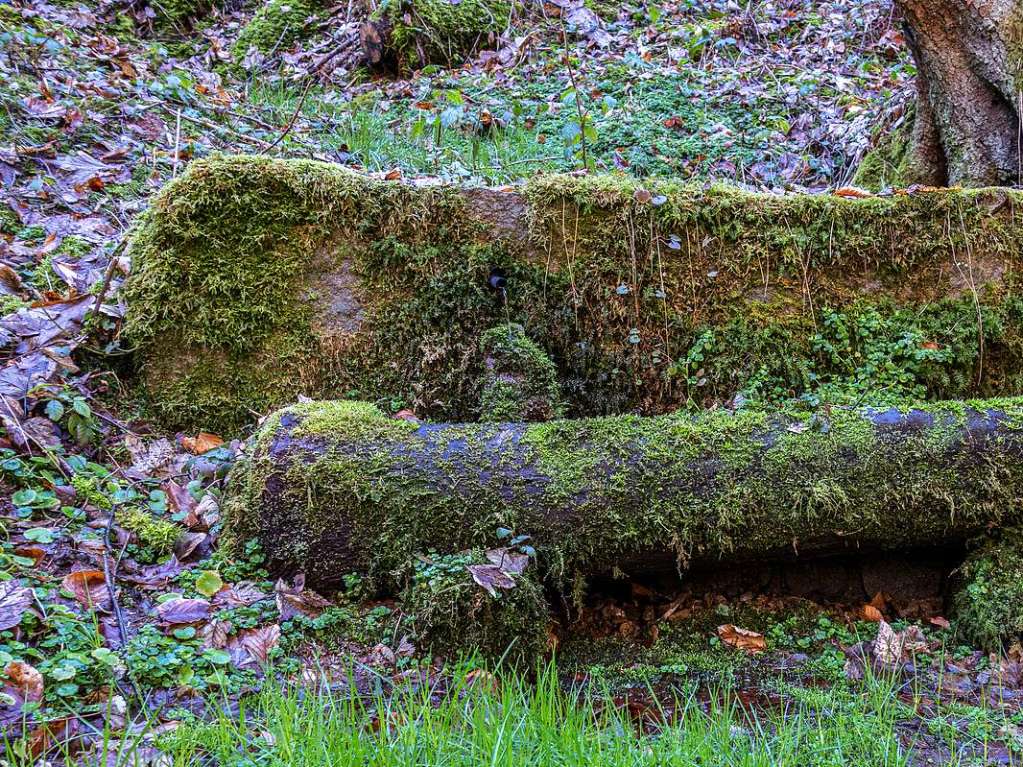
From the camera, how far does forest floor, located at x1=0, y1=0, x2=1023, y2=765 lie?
202cm

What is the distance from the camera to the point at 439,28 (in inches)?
310

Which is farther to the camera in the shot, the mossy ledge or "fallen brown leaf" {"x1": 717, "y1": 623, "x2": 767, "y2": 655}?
the mossy ledge

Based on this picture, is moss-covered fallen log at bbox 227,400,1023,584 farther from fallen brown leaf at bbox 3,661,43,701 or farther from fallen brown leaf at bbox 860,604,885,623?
fallen brown leaf at bbox 3,661,43,701

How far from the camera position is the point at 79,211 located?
176 inches

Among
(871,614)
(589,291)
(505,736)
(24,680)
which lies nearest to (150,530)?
(24,680)

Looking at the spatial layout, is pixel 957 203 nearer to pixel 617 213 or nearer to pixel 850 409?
pixel 850 409

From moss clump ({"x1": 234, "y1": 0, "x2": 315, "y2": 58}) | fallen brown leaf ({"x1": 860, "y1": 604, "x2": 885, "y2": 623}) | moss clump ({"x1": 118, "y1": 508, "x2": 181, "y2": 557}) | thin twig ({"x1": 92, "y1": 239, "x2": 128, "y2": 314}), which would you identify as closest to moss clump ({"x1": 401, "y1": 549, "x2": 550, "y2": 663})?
moss clump ({"x1": 118, "y1": 508, "x2": 181, "y2": 557})

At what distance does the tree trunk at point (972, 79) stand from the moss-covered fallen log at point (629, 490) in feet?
7.35

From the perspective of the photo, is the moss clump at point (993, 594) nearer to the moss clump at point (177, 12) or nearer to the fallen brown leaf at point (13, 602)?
the fallen brown leaf at point (13, 602)

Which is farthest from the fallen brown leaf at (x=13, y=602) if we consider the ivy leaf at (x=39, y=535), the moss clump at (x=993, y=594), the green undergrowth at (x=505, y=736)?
the moss clump at (x=993, y=594)

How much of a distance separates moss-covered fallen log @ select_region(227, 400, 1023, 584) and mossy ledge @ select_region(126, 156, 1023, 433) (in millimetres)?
806

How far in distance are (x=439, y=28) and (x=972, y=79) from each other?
211 inches

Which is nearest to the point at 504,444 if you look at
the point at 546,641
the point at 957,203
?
the point at 546,641

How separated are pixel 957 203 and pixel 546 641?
10.2 feet
